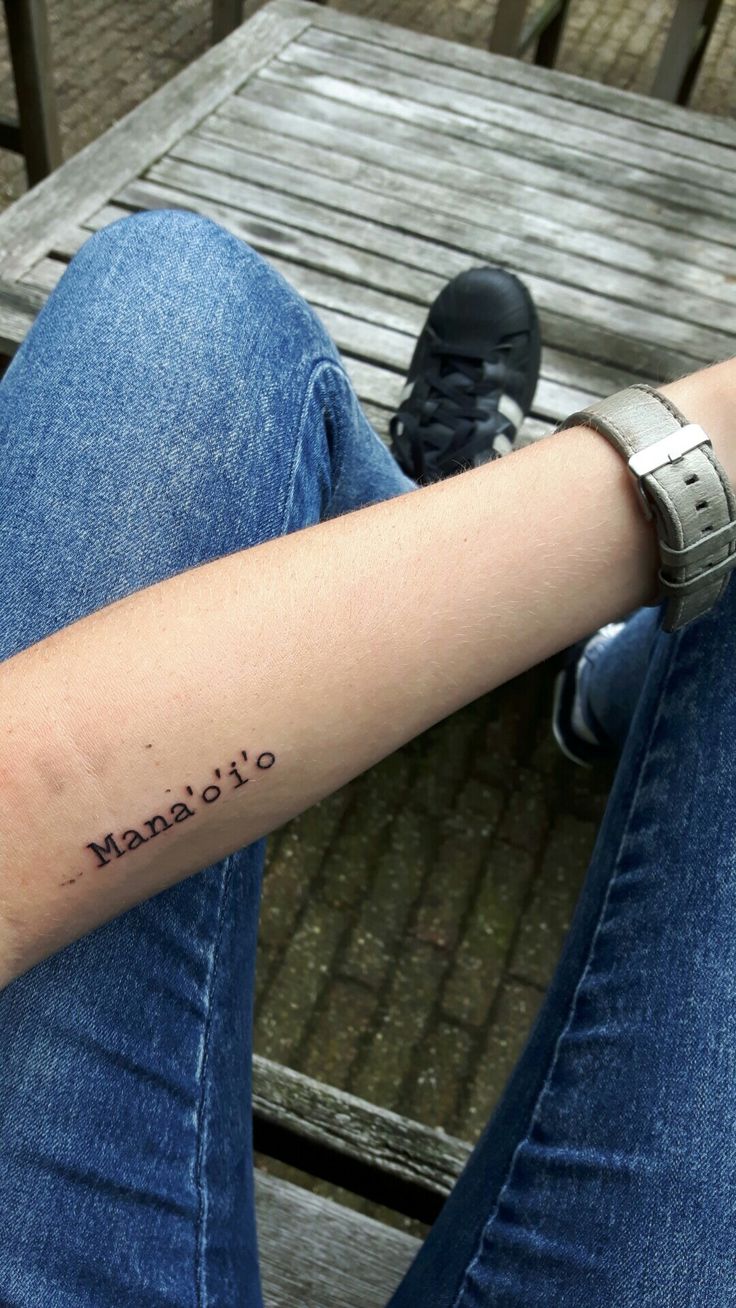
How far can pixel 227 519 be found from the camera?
3.15ft

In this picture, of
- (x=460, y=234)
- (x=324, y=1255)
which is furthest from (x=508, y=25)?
(x=324, y=1255)

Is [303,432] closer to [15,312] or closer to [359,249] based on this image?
[15,312]

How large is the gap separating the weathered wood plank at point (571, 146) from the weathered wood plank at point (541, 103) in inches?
0.9

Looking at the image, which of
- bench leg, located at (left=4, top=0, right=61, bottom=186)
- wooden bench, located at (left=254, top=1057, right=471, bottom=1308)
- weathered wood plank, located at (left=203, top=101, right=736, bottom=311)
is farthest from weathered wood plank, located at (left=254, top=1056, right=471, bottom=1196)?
bench leg, located at (left=4, top=0, right=61, bottom=186)

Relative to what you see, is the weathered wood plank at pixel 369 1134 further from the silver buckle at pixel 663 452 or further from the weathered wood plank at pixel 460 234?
the weathered wood plank at pixel 460 234

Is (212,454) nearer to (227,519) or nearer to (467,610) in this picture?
(227,519)

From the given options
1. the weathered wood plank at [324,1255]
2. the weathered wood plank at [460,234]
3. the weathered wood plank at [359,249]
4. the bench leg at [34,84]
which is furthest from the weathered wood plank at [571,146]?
the weathered wood plank at [324,1255]

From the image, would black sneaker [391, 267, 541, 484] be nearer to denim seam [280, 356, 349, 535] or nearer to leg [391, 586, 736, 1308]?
denim seam [280, 356, 349, 535]

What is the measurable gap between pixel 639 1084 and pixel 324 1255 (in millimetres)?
371

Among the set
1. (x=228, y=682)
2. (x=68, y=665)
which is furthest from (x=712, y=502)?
(x=68, y=665)

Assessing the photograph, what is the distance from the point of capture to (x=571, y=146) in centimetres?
242

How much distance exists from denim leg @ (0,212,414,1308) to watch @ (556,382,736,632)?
13.9 inches

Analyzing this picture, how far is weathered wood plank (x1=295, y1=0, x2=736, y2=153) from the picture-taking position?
2.56 meters

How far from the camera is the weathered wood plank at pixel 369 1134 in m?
0.98
